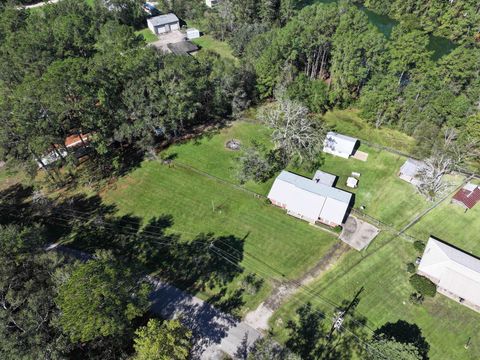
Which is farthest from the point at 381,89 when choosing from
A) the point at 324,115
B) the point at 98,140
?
the point at 98,140

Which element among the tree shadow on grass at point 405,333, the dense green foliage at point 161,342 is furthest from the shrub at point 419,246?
the dense green foliage at point 161,342

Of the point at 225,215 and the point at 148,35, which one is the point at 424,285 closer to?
the point at 225,215

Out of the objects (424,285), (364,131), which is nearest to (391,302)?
(424,285)

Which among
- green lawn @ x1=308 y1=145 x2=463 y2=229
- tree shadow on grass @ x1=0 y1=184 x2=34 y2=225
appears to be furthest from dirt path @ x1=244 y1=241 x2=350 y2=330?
tree shadow on grass @ x1=0 y1=184 x2=34 y2=225

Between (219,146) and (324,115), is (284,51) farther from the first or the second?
(219,146)

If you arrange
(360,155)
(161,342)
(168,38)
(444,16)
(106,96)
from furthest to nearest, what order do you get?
(168,38) < (444,16) < (360,155) < (106,96) < (161,342)

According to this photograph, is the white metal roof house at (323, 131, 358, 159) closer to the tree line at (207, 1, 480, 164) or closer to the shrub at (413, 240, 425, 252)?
the tree line at (207, 1, 480, 164)

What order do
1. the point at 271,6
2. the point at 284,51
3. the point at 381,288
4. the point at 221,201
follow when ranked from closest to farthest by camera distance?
the point at 381,288, the point at 221,201, the point at 284,51, the point at 271,6
